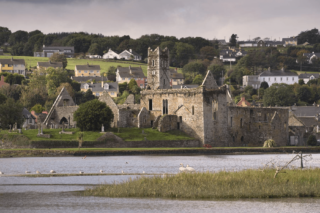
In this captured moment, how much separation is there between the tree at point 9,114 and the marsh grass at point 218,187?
3757 cm

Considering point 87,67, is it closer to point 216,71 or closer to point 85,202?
point 216,71

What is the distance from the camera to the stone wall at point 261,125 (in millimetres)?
74062

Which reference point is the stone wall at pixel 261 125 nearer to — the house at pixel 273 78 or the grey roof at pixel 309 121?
the grey roof at pixel 309 121

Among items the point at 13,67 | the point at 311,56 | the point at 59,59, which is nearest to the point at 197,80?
the point at 59,59

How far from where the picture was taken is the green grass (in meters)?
65.8

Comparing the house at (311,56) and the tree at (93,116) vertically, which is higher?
the house at (311,56)

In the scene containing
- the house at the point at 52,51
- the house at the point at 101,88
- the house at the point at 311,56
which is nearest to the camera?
the house at the point at 101,88

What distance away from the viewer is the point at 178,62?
564ft

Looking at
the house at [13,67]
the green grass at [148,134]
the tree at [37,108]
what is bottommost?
the green grass at [148,134]

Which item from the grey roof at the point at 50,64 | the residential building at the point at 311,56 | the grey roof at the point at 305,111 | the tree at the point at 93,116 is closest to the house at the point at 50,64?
the grey roof at the point at 50,64

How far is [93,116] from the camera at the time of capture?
66.6 meters

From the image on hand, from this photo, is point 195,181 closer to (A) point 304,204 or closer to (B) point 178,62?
(A) point 304,204

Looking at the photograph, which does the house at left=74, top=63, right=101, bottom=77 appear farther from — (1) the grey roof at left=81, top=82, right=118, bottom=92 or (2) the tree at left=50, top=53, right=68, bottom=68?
(1) the grey roof at left=81, top=82, right=118, bottom=92

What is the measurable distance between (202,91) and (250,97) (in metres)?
62.0
